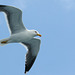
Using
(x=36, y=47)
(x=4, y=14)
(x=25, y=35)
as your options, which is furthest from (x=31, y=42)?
(x=4, y=14)

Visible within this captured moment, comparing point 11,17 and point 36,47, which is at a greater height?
point 11,17

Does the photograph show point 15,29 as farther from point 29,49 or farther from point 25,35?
point 29,49

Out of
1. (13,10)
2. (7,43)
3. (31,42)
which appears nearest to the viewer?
(13,10)

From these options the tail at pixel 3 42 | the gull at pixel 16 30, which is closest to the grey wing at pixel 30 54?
the gull at pixel 16 30

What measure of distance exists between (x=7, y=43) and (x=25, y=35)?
124 cm

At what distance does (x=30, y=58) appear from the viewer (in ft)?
61.6

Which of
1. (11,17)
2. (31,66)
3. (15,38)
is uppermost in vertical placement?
(11,17)

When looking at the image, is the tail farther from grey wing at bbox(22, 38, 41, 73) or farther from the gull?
grey wing at bbox(22, 38, 41, 73)

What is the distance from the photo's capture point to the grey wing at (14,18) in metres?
15.9

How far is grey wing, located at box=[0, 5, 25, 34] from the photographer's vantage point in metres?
15.9

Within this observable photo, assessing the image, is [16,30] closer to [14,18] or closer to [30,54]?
[14,18]

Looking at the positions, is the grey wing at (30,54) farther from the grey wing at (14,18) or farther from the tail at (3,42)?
the tail at (3,42)

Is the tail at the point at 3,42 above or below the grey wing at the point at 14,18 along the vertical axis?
below

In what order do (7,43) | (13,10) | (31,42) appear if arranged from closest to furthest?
1. (13,10)
2. (7,43)
3. (31,42)
